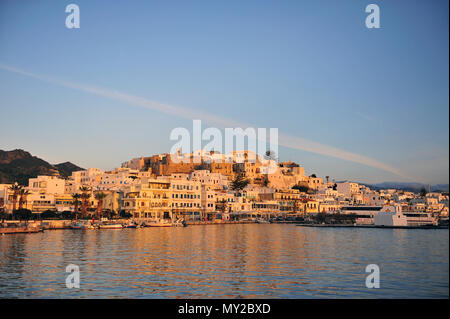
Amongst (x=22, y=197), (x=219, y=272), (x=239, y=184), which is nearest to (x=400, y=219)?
(x=239, y=184)

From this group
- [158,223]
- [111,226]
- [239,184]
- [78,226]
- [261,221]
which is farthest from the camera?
[239,184]

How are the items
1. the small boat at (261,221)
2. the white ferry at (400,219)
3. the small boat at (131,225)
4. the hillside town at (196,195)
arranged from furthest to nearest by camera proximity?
the small boat at (261,221) < the hillside town at (196,195) < the white ferry at (400,219) < the small boat at (131,225)

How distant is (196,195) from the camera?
109750 mm

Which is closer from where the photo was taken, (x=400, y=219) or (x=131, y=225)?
(x=131, y=225)

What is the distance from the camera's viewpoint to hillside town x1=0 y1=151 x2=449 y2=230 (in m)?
90.8

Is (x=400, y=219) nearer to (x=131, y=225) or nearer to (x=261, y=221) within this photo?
(x=261, y=221)

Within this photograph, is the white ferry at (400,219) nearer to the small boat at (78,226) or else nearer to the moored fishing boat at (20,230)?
the small boat at (78,226)

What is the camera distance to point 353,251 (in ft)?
133

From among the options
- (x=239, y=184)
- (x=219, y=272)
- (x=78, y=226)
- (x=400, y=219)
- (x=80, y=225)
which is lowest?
(x=78, y=226)

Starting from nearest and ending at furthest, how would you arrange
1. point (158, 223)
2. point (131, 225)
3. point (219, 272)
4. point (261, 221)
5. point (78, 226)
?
1. point (219, 272)
2. point (78, 226)
3. point (131, 225)
4. point (158, 223)
5. point (261, 221)

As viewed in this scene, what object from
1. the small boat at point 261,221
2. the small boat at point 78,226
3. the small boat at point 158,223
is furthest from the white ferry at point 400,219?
the small boat at point 78,226

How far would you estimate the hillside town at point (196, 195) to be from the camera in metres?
90.8

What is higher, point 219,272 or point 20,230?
point 219,272

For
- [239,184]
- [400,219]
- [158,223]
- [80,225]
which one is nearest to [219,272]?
[80,225]
